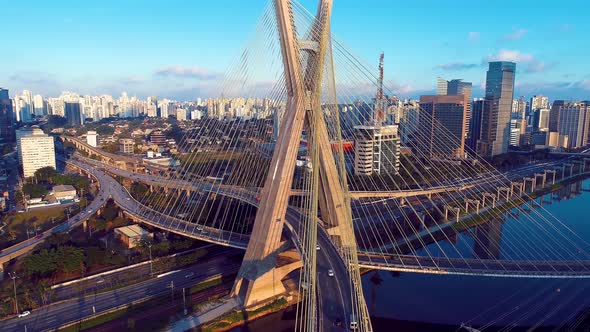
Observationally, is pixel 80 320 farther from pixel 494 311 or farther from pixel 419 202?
pixel 419 202

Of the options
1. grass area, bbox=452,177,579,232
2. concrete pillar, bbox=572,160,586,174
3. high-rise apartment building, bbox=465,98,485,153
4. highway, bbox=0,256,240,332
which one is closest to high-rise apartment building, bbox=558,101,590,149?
concrete pillar, bbox=572,160,586,174

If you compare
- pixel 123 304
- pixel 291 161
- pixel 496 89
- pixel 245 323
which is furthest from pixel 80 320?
pixel 496 89

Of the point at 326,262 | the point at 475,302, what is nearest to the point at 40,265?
the point at 326,262

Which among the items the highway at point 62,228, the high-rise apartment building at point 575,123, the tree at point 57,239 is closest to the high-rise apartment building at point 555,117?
the high-rise apartment building at point 575,123

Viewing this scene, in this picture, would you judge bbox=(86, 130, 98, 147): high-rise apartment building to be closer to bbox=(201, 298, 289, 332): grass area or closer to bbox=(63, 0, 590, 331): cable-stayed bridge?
bbox=(63, 0, 590, 331): cable-stayed bridge

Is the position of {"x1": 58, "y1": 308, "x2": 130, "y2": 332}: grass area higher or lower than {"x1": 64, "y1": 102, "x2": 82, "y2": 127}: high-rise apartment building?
lower

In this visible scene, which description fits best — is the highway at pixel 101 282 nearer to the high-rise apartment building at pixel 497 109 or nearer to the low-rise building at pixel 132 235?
the low-rise building at pixel 132 235

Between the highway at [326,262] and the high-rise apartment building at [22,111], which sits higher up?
the high-rise apartment building at [22,111]
